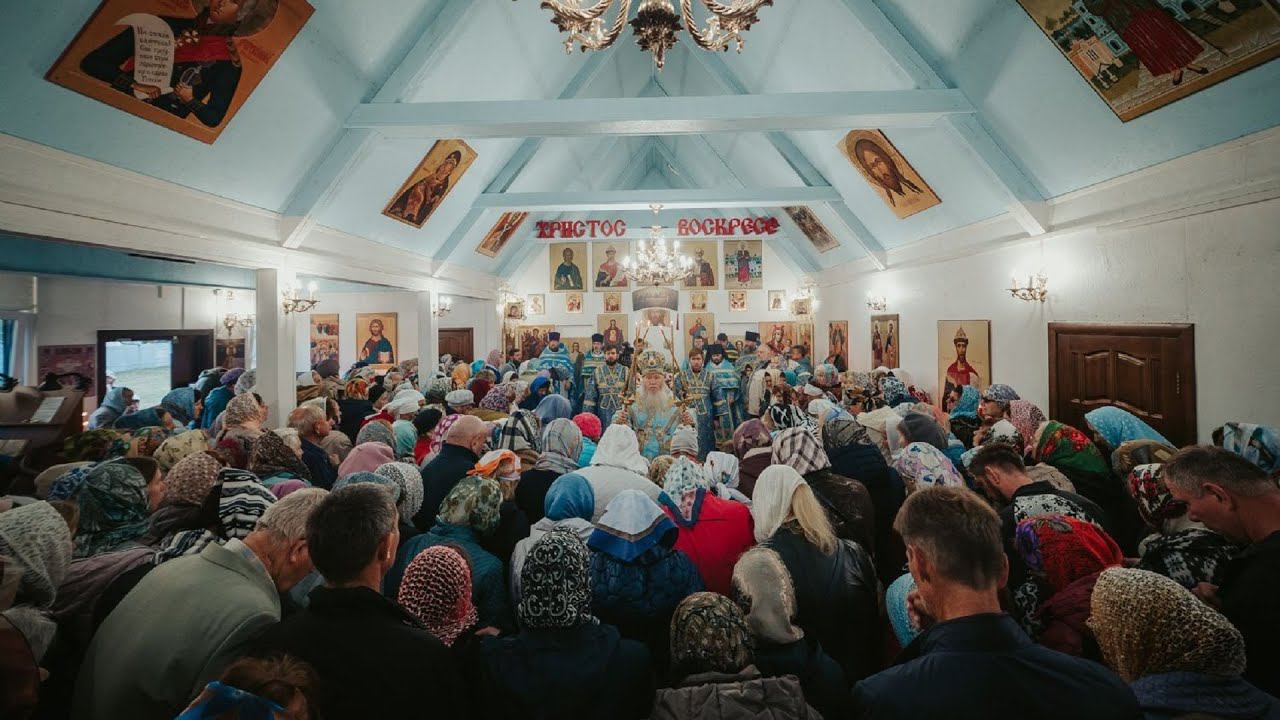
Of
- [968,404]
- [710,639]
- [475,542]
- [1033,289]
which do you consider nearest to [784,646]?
[710,639]

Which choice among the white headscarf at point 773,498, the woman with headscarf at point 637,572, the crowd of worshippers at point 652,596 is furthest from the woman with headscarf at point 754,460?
the woman with headscarf at point 637,572

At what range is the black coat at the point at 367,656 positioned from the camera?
147 cm

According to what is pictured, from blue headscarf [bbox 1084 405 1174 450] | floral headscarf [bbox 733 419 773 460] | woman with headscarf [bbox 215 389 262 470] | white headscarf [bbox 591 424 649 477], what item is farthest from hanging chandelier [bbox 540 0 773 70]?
blue headscarf [bbox 1084 405 1174 450]

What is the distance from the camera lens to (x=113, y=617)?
1.63m

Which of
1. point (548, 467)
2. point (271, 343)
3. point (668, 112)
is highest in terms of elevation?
point (668, 112)

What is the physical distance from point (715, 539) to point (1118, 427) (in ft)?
11.5

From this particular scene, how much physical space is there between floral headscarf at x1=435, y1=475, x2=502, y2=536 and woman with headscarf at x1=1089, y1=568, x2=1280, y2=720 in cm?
237

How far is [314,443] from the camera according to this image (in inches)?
167

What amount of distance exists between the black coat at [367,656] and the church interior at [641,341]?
19 millimetres

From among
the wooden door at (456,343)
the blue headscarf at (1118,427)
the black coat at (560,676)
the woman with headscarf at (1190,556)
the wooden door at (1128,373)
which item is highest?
the wooden door at (456,343)

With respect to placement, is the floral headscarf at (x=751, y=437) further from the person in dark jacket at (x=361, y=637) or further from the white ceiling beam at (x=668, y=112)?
the white ceiling beam at (x=668, y=112)

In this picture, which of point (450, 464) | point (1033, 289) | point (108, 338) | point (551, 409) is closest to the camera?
point (450, 464)

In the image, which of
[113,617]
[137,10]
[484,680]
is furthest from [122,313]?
[484,680]

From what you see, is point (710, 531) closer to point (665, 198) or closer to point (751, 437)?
point (751, 437)
